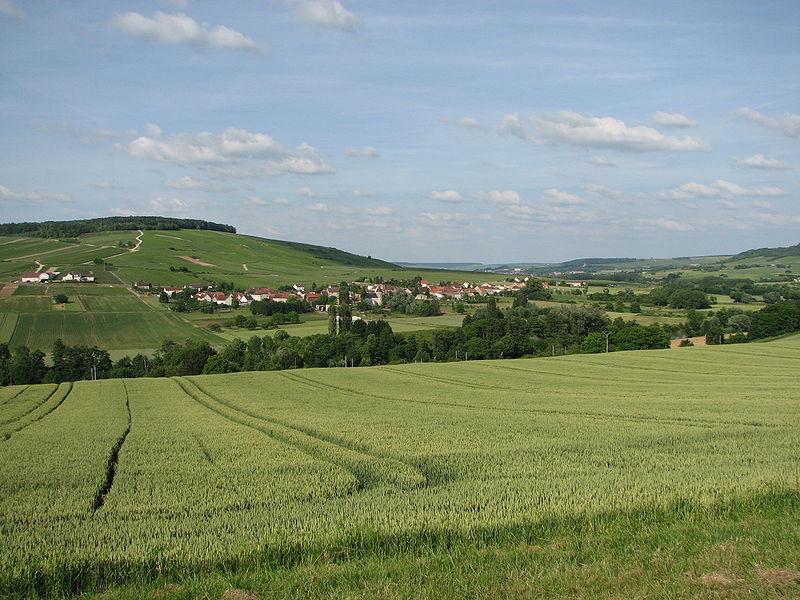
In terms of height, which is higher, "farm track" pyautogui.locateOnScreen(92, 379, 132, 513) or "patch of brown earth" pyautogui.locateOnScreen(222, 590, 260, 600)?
"patch of brown earth" pyautogui.locateOnScreen(222, 590, 260, 600)

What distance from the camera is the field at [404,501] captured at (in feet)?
22.6

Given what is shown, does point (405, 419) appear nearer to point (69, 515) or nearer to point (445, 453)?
point (445, 453)

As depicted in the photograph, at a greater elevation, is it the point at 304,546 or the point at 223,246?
the point at 223,246

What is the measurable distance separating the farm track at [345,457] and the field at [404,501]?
86 millimetres

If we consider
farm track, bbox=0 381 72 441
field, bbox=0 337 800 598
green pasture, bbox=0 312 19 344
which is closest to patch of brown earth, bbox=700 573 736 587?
field, bbox=0 337 800 598

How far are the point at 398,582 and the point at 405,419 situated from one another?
14481 millimetres

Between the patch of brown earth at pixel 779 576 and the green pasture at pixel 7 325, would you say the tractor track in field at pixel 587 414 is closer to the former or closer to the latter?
the patch of brown earth at pixel 779 576

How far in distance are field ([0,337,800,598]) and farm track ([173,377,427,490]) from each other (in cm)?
9

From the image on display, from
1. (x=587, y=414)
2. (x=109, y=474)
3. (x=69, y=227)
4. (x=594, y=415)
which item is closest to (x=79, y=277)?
(x=69, y=227)

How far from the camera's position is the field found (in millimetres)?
6891

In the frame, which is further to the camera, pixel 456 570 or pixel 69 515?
pixel 69 515

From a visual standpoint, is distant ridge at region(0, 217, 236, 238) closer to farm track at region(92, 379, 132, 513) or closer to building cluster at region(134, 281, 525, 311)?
building cluster at region(134, 281, 525, 311)

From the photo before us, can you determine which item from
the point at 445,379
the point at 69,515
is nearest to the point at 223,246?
the point at 445,379

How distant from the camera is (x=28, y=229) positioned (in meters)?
171
